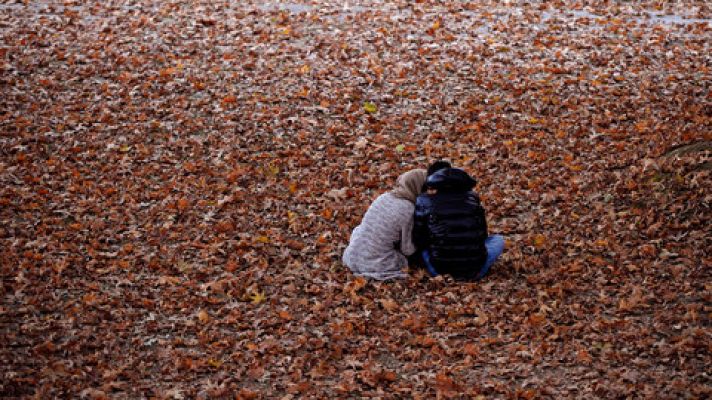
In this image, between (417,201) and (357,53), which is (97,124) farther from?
(417,201)

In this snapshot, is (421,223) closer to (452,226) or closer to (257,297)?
(452,226)

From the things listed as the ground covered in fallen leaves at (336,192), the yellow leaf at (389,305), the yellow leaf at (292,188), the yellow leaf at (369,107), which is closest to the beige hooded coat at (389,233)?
the ground covered in fallen leaves at (336,192)

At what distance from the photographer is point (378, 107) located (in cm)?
1102

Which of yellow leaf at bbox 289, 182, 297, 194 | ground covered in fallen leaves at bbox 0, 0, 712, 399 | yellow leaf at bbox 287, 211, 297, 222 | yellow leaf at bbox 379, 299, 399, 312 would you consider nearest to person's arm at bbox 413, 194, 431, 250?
ground covered in fallen leaves at bbox 0, 0, 712, 399

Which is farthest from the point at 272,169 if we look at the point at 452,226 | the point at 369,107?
the point at 452,226

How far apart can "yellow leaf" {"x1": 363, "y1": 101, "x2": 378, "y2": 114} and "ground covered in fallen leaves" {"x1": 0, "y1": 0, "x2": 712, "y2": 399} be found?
0.10 feet

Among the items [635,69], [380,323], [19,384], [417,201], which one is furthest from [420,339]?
[635,69]

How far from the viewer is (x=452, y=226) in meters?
6.87

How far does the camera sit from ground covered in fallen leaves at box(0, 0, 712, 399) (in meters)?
5.89

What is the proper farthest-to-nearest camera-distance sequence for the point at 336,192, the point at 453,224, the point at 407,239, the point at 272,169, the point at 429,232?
the point at 272,169 < the point at 336,192 < the point at 407,239 < the point at 429,232 < the point at 453,224

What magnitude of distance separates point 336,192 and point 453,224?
2493 mm

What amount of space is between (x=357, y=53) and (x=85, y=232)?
20.8 feet

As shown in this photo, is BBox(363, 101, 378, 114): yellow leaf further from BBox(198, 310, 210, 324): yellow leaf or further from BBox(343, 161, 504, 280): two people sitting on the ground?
BBox(198, 310, 210, 324): yellow leaf

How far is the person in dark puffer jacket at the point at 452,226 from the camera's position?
6848 mm
